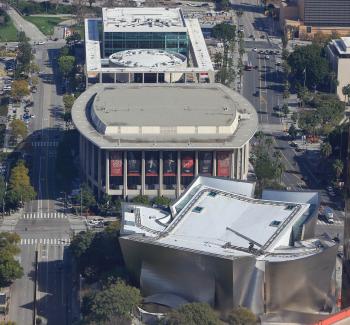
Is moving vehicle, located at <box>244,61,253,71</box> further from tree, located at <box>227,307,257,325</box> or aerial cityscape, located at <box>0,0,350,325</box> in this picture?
tree, located at <box>227,307,257,325</box>

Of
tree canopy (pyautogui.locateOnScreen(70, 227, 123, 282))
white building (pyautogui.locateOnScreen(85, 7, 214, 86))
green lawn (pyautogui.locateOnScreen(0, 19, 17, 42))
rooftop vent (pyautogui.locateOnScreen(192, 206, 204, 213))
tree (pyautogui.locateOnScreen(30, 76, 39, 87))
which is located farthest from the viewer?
green lawn (pyautogui.locateOnScreen(0, 19, 17, 42))

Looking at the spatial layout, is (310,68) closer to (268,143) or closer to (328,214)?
(268,143)

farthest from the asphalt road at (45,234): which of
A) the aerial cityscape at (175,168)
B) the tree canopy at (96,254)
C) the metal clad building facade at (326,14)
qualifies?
the metal clad building facade at (326,14)

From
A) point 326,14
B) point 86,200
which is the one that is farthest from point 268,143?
point 326,14

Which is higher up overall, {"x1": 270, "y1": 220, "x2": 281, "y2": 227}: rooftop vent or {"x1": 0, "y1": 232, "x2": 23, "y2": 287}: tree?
{"x1": 270, "y1": 220, "x2": 281, "y2": 227}: rooftop vent

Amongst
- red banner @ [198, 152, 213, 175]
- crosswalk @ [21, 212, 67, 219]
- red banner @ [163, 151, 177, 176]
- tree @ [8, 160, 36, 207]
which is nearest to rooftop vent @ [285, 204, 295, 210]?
red banner @ [198, 152, 213, 175]

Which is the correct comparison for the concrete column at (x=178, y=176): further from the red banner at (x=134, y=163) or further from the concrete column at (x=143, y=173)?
the red banner at (x=134, y=163)
